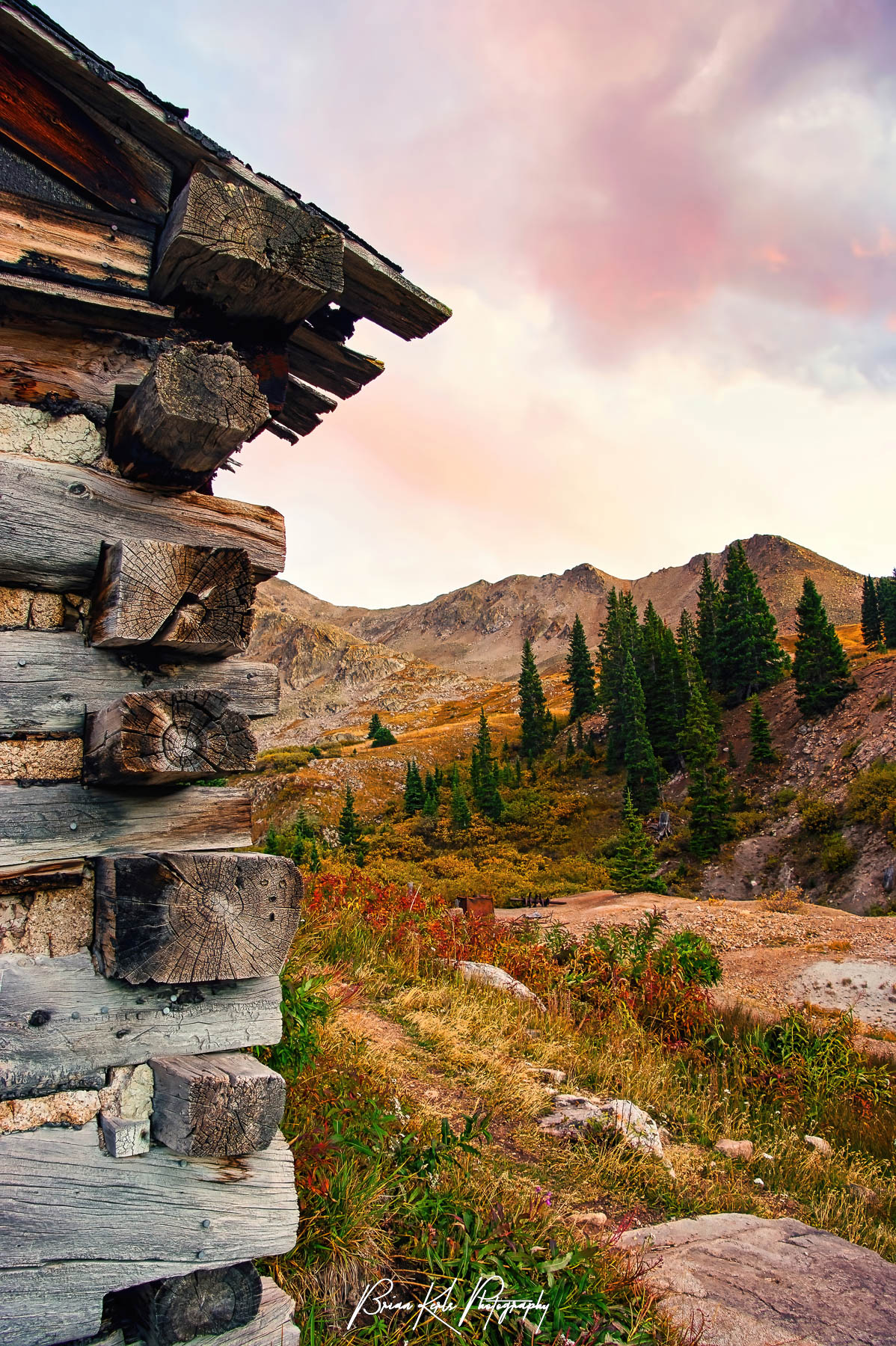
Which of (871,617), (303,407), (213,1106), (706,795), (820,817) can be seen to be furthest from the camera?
(871,617)

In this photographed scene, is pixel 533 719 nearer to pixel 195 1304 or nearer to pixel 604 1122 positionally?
pixel 604 1122

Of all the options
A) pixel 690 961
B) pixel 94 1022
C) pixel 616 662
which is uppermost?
pixel 616 662

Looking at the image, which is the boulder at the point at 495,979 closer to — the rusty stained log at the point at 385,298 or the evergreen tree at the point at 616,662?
the rusty stained log at the point at 385,298

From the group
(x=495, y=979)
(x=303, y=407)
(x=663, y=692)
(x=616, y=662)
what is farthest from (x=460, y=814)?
(x=303, y=407)

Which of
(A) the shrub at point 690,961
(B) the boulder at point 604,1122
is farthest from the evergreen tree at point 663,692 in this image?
(B) the boulder at point 604,1122

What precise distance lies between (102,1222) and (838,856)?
3537 centimetres

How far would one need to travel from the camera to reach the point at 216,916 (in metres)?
2.57

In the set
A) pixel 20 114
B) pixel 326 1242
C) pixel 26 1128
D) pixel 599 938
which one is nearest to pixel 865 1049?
pixel 599 938

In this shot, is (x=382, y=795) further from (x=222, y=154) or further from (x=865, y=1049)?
(x=222, y=154)

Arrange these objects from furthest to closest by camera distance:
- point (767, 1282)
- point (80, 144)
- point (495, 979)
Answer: point (495, 979), point (767, 1282), point (80, 144)

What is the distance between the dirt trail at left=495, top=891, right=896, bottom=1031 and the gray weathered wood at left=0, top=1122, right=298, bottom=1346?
9.31 m

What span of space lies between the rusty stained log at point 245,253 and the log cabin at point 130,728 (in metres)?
0.01

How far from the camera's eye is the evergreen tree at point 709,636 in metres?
54.6

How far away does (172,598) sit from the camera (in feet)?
8.51
